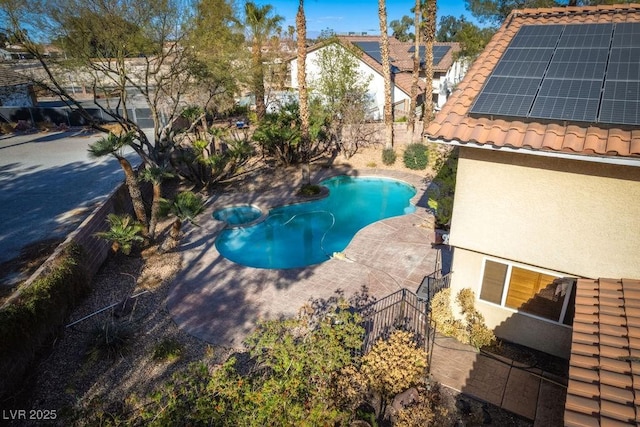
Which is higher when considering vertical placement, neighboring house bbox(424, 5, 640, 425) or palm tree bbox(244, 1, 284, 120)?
palm tree bbox(244, 1, 284, 120)

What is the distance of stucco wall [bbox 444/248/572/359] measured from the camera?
1054cm

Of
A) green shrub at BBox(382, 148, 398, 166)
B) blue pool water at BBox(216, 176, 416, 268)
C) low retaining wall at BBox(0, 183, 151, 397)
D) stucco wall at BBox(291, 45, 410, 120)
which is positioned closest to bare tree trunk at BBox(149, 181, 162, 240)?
low retaining wall at BBox(0, 183, 151, 397)

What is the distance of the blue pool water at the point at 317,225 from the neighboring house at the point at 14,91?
86.5ft

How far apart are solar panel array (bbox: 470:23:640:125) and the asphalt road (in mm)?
19164

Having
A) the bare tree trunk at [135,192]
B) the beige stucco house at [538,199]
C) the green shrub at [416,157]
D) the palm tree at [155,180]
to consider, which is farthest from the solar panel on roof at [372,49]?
the beige stucco house at [538,199]

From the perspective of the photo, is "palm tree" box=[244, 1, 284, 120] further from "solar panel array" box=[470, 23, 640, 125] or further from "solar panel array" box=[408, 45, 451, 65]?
"solar panel array" box=[470, 23, 640, 125]

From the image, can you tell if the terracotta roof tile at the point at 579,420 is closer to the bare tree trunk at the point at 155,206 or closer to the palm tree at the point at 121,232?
the palm tree at the point at 121,232

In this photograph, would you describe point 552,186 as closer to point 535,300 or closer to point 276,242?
point 535,300

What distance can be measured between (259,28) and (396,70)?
1834 centimetres

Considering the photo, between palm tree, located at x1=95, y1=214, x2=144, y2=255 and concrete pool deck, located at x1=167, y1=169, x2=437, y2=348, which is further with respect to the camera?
palm tree, located at x1=95, y1=214, x2=144, y2=255

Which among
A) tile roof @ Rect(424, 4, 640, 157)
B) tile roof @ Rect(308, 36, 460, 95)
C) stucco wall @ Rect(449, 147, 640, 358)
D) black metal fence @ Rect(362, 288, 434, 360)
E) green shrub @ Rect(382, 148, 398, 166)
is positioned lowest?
black metal fence @ Rect(362, 288, 434, 360)

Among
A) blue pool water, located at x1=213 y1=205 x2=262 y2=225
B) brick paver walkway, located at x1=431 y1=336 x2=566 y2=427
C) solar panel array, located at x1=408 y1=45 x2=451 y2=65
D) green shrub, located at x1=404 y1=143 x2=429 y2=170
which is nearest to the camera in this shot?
brick paver walkway, located at x1=431 y1=336 x2=566 y2=427

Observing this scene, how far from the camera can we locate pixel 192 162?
24.2 m

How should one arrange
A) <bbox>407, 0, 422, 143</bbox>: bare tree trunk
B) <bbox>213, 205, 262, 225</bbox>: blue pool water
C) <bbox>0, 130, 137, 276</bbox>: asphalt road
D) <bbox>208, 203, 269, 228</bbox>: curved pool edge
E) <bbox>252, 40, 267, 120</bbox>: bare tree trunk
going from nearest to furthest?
<bbox>0, 130, 137, 276</bbox>: asphalt road → <bbox>208, 203, 269, 228</bbox>: curved pool edge → <bbox>213, 205, 262, 225</bbox>: blue pool water → <bbox>252, 40, 267, 120</bbox>: bare tree trunk → <bbox>407, 0, 422, 143</bbox>: bare tree trunk
